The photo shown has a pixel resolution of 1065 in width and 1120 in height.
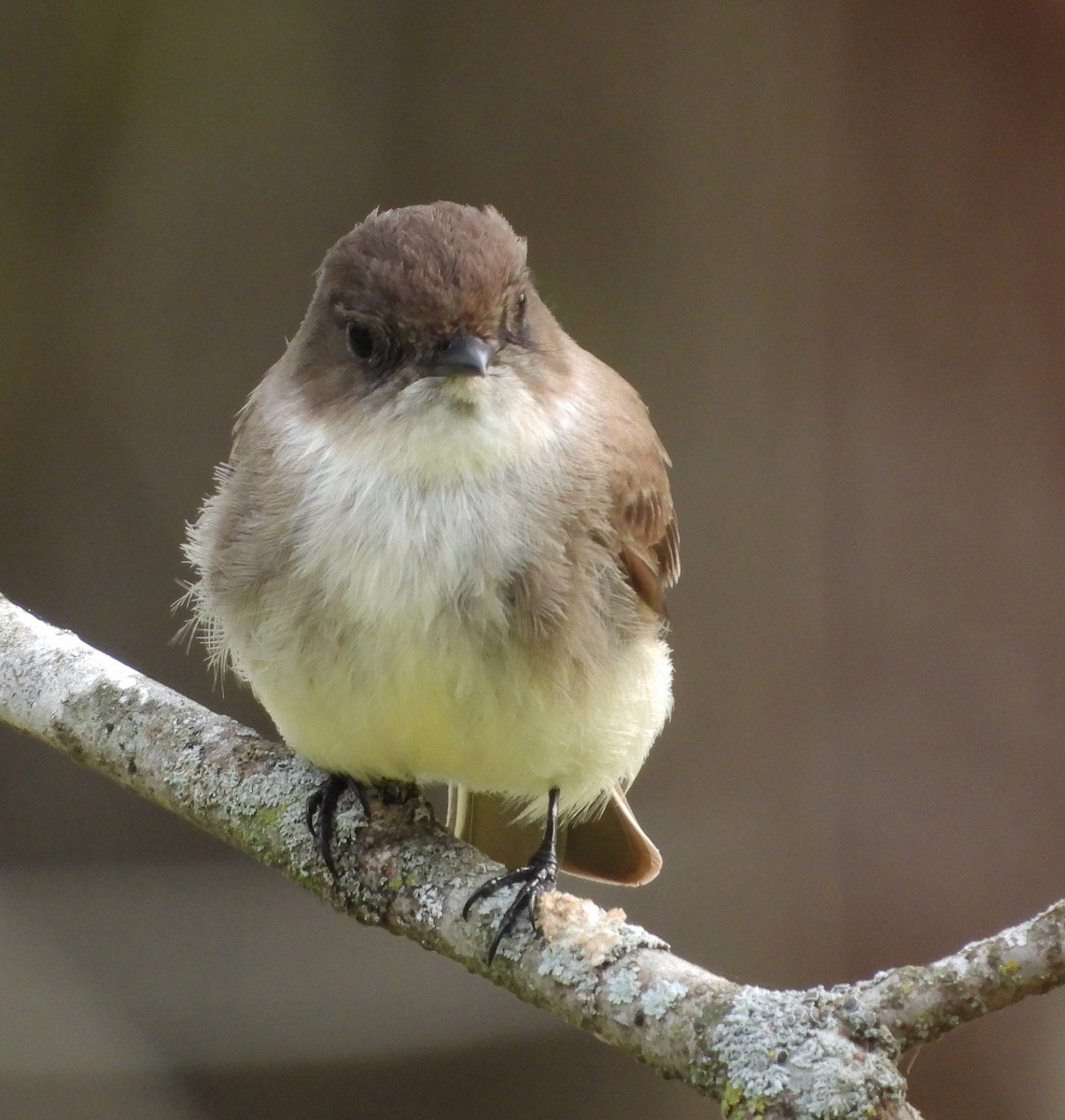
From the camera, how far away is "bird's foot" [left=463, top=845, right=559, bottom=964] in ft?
5.76

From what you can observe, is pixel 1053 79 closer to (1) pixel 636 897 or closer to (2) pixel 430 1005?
(1) pixel 636 897

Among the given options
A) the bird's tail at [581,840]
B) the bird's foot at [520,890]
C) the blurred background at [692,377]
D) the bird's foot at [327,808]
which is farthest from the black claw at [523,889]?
the blurred background at [692,377]

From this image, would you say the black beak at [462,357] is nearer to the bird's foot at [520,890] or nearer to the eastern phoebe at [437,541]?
the eastern phoebe at [437,541]

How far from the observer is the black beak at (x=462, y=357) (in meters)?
1.81

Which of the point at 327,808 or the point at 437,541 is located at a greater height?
the point at 437,541

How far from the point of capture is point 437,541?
1.88 m

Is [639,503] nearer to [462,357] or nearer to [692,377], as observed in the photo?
[462,357]

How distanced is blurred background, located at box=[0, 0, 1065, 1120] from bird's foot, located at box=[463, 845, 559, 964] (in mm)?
1400

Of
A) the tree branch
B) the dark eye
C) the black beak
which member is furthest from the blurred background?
the black beak

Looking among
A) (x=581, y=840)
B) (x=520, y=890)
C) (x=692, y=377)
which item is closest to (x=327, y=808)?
(x=520, y=890)

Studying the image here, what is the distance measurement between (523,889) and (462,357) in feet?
2.21

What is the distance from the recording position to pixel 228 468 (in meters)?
2.22

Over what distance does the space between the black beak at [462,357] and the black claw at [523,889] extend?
25.6 inches

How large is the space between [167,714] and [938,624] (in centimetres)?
197
